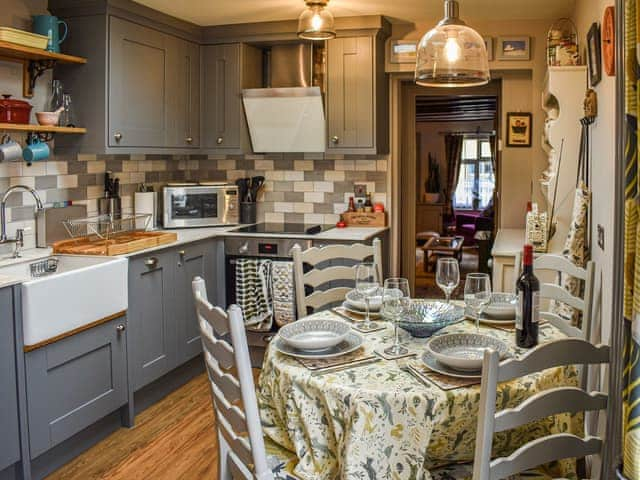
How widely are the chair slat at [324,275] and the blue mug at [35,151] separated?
1.61 m

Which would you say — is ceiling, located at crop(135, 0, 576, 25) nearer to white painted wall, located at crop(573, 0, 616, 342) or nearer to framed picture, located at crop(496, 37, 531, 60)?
framed picture, located at crop(496, 37, 531, 60)

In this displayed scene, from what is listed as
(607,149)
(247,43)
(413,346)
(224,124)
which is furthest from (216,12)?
(413,346)

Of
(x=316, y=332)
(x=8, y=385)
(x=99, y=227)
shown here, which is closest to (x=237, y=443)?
(x=316, y=332)

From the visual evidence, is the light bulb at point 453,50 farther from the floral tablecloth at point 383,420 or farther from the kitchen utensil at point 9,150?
the kitchen utensil at point 9,150

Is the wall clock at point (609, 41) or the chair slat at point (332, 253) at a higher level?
the wall clock at point (609, 41)

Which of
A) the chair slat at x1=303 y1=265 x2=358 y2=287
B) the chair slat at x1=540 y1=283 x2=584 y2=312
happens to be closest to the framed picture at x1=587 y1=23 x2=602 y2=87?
the chair slat at x1=540 y1=283 x2=584 y2=312

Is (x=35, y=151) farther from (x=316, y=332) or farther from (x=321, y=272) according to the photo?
(x=316, y=332)

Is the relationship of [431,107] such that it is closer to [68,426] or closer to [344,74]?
[344,74]

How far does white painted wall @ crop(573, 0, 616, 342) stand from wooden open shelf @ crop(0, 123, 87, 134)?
2.62 meters

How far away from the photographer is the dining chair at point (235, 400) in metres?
1.61

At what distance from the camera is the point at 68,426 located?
117 inches

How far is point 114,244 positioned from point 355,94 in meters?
1.93

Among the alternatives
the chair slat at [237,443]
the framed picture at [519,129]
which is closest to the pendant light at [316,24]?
the framed picture at [519,129]

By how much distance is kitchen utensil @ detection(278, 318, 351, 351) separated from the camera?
2.03 metres
